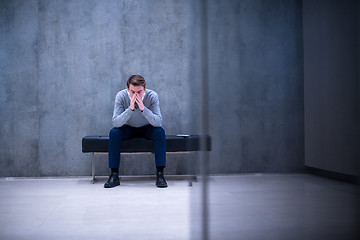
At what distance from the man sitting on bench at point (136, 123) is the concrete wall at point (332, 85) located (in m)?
2.14

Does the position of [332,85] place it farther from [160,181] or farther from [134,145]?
[134,145]

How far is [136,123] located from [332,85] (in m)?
2.36

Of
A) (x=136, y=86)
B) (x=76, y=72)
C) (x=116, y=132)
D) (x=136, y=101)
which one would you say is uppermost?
(x=76, y=72)

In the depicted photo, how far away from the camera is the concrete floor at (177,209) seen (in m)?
0.58

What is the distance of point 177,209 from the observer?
5.75 feet

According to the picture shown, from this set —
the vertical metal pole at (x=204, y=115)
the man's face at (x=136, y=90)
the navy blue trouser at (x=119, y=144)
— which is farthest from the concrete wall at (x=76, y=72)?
the vertical metal pole at (x=204, y=115)

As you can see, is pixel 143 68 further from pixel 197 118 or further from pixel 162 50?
pixel 197 118

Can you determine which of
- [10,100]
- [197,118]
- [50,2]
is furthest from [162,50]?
[197,118]

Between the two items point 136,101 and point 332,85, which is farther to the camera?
point 136,101

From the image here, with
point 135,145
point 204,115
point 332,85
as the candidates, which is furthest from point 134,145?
point 332,85

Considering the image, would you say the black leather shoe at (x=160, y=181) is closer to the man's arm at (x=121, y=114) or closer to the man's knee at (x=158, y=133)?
the man's knee at (x=158, y=133)

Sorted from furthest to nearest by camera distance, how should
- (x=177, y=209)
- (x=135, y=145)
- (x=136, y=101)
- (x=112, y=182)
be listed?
(x=135, y=145) < (x=136, y=101) < (x=112, y=182) < (x=177, y=209)

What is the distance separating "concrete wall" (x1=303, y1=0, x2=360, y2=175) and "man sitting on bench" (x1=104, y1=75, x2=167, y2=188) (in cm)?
214

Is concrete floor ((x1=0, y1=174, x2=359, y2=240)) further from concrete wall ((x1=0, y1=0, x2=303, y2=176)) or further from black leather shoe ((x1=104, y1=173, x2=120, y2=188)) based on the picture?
concrete wall ((x1=0, y1=0, x2=303, y2=176))
